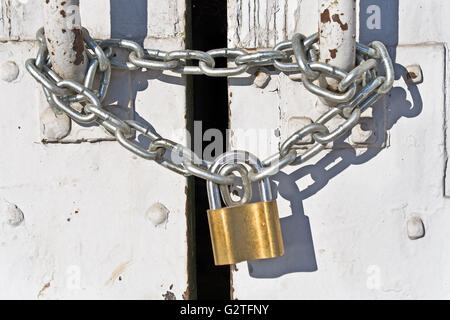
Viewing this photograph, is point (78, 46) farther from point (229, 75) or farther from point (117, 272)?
point (117, 272)

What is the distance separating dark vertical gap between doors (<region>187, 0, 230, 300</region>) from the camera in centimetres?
116

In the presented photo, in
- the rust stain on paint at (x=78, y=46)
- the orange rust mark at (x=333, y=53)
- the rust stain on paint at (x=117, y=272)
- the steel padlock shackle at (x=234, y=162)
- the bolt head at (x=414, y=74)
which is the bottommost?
the rust stain on paint at (x=117, y=272)

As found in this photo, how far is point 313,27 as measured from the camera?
2.89ft

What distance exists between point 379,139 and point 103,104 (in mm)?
456

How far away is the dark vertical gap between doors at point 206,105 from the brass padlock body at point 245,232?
326 mm

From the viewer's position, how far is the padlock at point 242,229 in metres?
0.82

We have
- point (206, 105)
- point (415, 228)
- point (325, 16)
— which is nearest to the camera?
→ point (325, 16)

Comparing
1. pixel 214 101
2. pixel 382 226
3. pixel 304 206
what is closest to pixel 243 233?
pixel 304 206

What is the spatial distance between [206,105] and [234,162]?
38 centimetres

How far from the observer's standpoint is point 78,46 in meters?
0.81

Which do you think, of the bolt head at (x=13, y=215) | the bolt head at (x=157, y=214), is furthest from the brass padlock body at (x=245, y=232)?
the bolt head at (x=13, y=215)

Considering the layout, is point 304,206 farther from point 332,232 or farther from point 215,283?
point 215,283

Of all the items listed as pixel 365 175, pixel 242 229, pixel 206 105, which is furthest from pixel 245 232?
pixel 206 105

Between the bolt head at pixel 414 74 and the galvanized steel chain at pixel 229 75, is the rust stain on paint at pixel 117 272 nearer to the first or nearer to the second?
the galvanized steel chain at pixel 229 75
